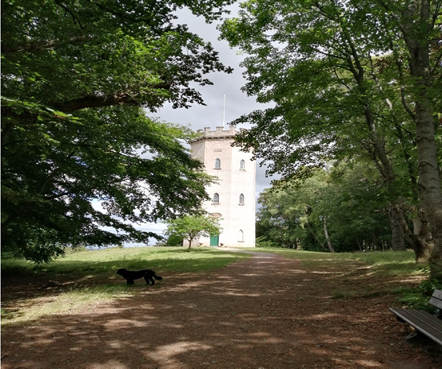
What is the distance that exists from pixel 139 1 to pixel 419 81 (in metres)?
6.68

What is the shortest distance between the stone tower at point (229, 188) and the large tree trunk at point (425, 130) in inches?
1311

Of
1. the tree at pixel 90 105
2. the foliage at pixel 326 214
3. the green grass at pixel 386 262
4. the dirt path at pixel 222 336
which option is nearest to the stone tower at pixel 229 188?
the foliage at pixel 326 214

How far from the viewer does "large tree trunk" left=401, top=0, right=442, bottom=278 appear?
704 cm

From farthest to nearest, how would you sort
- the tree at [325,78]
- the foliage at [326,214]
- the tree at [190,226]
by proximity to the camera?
the foliage at [326,214], the tree at [190,226], the tree at [325,78]

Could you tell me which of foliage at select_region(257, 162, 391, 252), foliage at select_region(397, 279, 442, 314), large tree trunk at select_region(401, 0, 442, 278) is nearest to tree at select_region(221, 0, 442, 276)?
large tree trunk at select_region(401, 0, 442, 278)

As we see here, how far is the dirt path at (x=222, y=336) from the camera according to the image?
4.16 meters

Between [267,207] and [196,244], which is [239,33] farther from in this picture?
[267,207]

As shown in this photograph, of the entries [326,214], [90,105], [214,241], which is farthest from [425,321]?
[214,241]

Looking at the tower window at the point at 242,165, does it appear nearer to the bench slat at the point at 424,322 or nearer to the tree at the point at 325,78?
the tree at the point at 325,78

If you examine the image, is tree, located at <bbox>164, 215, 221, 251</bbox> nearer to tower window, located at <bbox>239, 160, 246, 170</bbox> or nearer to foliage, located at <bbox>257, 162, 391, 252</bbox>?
foliage, located at <bbox>257, 162, 391, 252</bbox>

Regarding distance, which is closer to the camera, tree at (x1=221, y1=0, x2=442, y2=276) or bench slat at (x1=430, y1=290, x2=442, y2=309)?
bench slat at (x1=430, y1=290, x2=442, y2=309)

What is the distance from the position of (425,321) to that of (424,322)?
83mm

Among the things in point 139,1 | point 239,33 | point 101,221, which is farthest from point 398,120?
point 101,221

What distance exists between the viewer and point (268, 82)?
12.2 m
